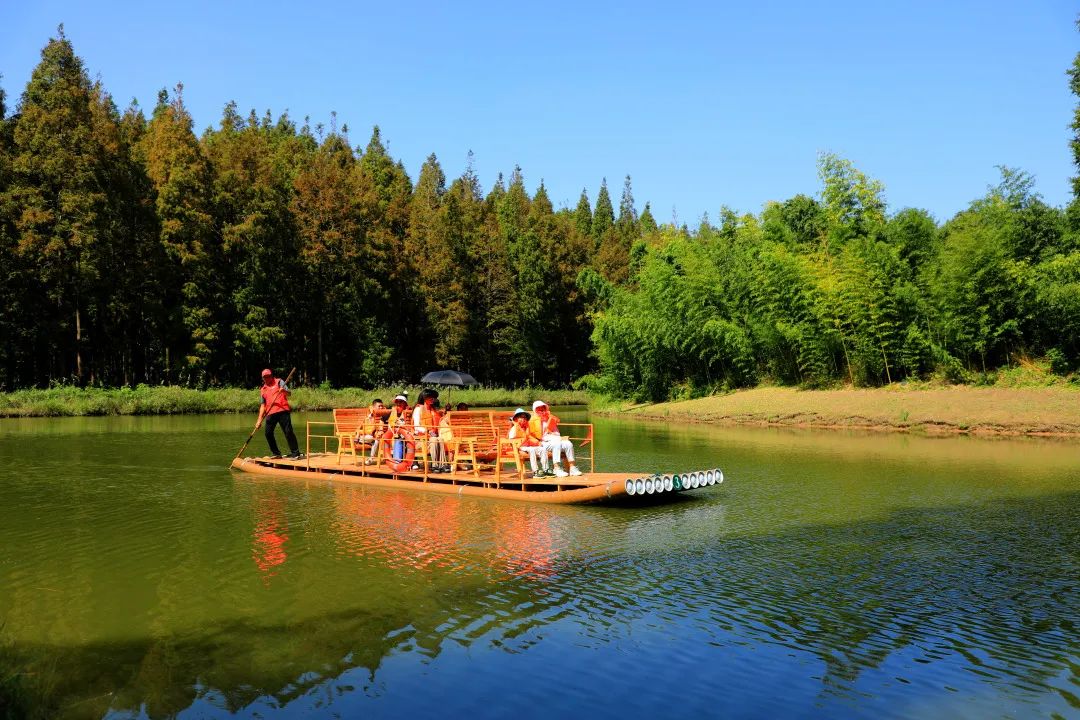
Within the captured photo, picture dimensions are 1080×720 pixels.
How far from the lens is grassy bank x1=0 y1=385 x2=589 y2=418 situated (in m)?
33.7

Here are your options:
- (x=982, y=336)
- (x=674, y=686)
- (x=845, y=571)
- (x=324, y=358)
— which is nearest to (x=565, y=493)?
(x=845, y=571)

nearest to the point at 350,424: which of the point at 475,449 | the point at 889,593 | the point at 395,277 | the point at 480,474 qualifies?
the point at 475,449

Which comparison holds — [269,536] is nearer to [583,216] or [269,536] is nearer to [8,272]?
[8,272]

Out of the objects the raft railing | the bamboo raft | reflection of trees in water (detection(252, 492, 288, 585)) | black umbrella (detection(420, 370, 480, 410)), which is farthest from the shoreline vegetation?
→ reflection of trees in water (detection(252, 492, 288, 585))

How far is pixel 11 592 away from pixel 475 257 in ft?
164

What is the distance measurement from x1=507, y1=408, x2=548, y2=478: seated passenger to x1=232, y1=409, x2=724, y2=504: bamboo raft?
0.59 feet

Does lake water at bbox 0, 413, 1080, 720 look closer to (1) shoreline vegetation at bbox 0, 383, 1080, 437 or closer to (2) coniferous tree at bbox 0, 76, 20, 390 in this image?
(1) shoreline vegetation at bbox 0, 383, 1080, 437

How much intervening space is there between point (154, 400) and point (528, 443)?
2696 cm

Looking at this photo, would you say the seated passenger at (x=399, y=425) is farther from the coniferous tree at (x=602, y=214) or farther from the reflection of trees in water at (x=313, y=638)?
the coniferous tree at (x=602, y=214)

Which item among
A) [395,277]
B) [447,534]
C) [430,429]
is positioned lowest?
[447,534]

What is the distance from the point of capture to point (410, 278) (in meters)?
54.6

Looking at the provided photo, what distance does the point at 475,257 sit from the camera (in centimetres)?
5725

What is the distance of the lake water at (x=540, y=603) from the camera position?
565cm

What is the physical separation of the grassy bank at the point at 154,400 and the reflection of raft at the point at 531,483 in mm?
13362
